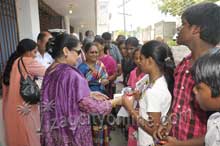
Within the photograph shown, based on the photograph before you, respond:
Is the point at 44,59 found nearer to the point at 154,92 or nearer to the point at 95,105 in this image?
the point at 95,105

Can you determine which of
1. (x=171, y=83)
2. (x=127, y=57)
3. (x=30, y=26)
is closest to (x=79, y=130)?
(x=171, y=83)

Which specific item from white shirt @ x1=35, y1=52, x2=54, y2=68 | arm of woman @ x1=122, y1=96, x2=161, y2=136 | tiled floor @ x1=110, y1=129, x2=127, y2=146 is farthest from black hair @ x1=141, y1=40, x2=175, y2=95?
tiled floor @ x1=110, y1=129, x2=127, y2=146

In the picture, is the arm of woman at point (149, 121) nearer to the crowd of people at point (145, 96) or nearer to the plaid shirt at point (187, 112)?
the crowd of people at point (145, 96)

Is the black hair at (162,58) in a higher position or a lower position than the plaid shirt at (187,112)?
higher

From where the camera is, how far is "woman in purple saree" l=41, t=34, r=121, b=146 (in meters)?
1.65

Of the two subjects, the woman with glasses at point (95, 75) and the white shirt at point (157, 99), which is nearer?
the white shirt at point (157, 99)

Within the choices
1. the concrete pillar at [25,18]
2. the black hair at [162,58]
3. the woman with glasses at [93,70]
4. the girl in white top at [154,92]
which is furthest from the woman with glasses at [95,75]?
the concrete pillar at [25,18]

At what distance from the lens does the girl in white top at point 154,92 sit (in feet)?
5.00

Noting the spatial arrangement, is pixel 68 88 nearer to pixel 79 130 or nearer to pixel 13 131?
pixel 79 130

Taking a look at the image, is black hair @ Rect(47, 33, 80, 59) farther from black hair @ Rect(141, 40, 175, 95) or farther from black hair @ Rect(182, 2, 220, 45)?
black hair @ Rect(182, 2, 220, 45)

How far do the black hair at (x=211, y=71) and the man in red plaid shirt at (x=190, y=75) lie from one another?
0.80 ft

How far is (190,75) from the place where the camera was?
1287mm

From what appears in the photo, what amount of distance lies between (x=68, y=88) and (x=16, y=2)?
10.5ft

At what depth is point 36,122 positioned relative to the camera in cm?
267
